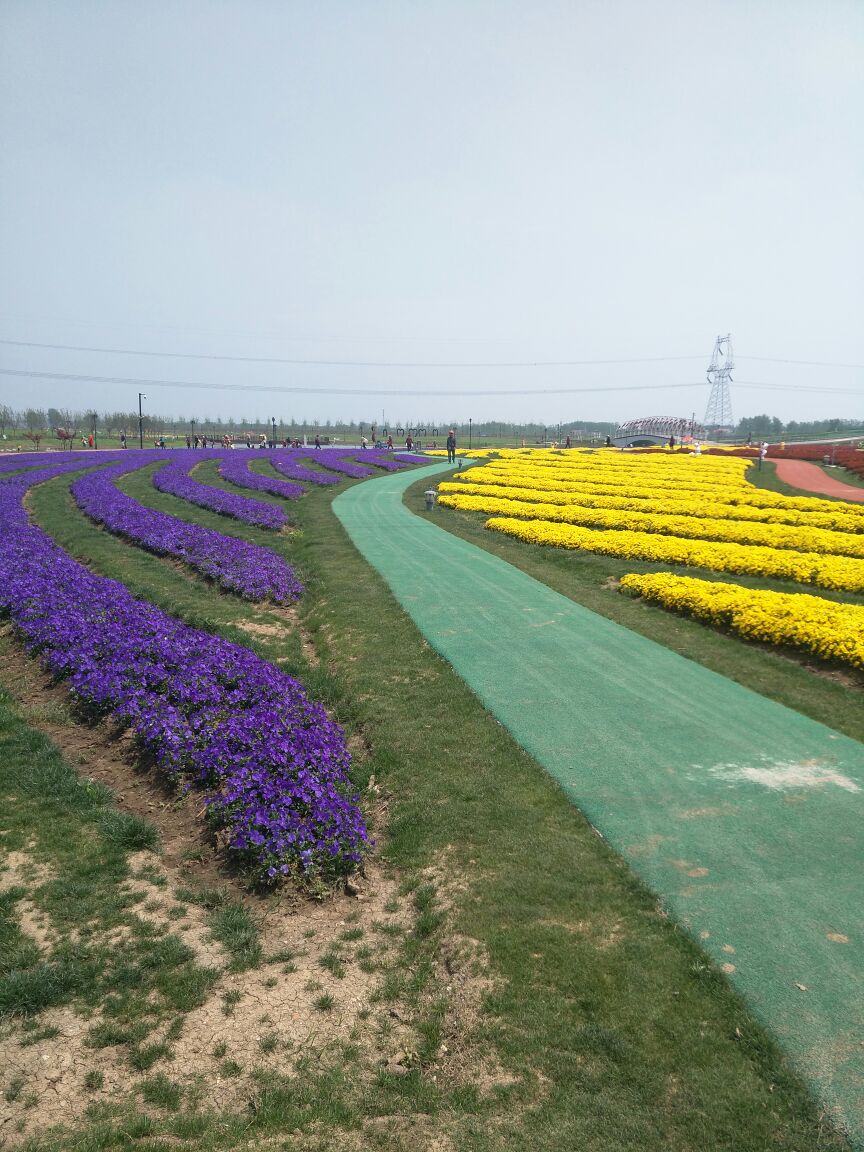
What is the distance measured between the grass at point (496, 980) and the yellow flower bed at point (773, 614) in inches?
89.7

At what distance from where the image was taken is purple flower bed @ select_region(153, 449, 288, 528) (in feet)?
76.1

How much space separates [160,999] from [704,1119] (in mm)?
3476

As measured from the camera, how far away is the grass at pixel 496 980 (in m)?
3.82

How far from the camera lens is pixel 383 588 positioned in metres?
15.2

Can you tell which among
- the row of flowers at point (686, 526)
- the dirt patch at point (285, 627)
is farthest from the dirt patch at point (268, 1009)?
the row of flowers at point (686, 526)

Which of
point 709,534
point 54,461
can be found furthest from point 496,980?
point 54,461

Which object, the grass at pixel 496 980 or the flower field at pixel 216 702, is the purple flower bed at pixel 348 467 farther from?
the grass at pixel 496 980

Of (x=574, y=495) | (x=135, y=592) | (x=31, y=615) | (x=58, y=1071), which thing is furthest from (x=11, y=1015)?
(x=574, y=495)

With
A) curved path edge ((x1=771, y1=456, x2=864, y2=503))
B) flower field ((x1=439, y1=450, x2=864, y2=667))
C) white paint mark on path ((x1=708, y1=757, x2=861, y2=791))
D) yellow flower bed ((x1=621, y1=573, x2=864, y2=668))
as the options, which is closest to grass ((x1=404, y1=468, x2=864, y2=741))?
yellow flower bed ((x1=621, y1=573, x2=864, y2=668))

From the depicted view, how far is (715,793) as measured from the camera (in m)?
7.09

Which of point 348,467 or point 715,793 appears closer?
point 715,793

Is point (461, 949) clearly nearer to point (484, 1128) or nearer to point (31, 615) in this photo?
point (484, 1128)

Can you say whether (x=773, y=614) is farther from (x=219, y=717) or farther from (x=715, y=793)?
(x=219, y=717)

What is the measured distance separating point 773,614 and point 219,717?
951cm
